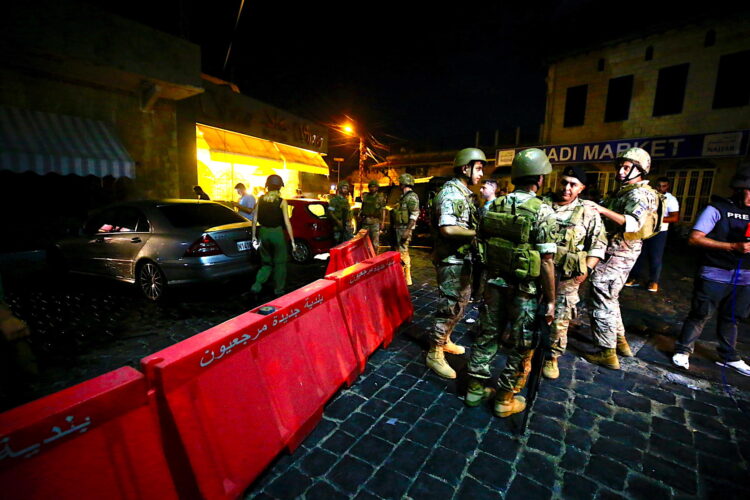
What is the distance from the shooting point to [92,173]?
8703 mm

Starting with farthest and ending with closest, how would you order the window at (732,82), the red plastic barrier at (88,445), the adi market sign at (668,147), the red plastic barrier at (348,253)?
the window at (732,82) < the adi market sign at (668,147) < the red plastic barrier at (348,253) < the red plastic barrier at (88,445)

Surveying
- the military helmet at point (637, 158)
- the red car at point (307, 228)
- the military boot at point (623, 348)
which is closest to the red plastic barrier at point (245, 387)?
the military boot at point (623, 348)

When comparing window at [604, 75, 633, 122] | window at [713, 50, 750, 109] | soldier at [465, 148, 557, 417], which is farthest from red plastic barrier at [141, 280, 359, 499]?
window at [604, 75, 633, 122]

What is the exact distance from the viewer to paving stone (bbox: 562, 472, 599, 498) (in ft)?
7.05

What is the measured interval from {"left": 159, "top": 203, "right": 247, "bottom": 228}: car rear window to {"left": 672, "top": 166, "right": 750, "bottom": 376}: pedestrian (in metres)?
6.60

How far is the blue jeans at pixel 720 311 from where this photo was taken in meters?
3.58

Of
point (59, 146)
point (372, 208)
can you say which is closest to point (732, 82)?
point (372, 208)

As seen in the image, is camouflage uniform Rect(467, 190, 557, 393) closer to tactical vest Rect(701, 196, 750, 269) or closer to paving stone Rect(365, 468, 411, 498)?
paving stone Rect(365, 468, 411, 498)

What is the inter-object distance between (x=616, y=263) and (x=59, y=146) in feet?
38.0

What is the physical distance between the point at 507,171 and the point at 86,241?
2353 centimetres

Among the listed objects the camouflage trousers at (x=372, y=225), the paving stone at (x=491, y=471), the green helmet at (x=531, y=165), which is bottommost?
the paving stone at (x=491, y=471)

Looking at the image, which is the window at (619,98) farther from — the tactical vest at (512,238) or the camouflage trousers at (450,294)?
the tactical vest at (512,238)

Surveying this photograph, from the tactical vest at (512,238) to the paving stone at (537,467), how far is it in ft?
4.20

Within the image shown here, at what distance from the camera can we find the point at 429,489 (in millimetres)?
2174
